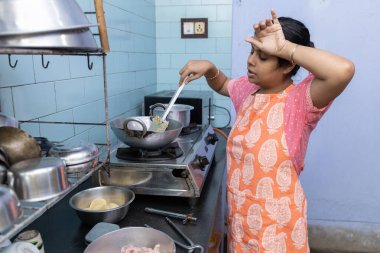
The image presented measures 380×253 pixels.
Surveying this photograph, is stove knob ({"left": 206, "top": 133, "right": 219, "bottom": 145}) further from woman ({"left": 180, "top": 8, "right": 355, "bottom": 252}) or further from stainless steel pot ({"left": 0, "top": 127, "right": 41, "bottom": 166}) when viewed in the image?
stainless steel pot ({"left": 0, "top": 127, "right": 41, "bottom": 166})

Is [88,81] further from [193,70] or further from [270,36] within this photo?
[270,36]

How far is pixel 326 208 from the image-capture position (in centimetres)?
204

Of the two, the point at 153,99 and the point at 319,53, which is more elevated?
the point at 319,53

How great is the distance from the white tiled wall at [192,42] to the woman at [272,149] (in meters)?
1.15

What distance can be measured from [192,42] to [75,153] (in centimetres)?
171

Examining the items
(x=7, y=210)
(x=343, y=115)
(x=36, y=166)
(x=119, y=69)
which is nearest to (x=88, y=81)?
(x=119, y=69)

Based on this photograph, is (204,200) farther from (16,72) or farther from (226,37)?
(226,37)

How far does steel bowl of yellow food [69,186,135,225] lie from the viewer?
88 cm

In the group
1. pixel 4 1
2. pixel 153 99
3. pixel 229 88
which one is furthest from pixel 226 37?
pixel 4 1

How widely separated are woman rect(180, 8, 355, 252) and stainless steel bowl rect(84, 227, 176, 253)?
14.8 inches

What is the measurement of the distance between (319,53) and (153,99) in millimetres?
1152

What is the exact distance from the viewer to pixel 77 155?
66 cm

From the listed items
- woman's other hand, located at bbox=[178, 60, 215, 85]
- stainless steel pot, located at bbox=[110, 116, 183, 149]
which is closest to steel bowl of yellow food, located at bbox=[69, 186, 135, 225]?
stainless steel pot, located at bbox=[110, 116, 183, 149]

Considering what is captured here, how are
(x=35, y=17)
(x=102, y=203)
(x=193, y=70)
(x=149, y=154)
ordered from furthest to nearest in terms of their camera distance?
(x=193, y=70) < (x=149, y=154) < (x=102, y=203) < (x=35, y=17)
